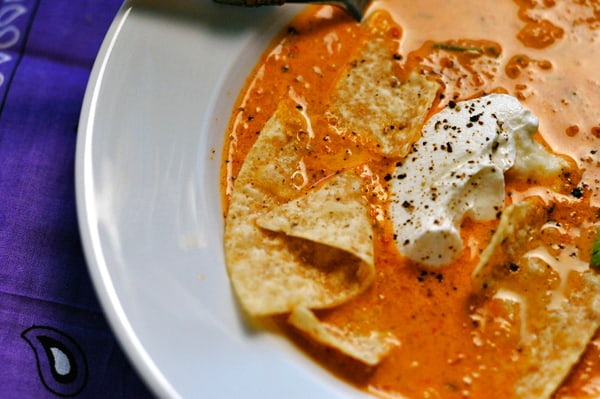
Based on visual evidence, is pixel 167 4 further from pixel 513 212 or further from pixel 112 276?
pixel 513 212

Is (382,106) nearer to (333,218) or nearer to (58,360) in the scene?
(333,218)

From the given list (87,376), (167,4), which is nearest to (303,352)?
(87,376)

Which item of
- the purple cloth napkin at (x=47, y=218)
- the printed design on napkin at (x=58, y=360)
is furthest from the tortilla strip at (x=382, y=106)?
the printed design on napkin at (x=58, y=360)

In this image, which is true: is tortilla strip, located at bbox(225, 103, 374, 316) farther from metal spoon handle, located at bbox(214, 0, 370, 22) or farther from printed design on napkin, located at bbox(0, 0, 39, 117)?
printed design on napkin, located at bbox(0, 0, 39, 117)

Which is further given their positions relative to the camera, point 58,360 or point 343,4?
point 343,4

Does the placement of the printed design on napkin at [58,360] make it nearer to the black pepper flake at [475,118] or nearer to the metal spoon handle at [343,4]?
the metal spoon handle at [343,4]

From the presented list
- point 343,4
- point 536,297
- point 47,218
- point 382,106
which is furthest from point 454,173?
point 47,218

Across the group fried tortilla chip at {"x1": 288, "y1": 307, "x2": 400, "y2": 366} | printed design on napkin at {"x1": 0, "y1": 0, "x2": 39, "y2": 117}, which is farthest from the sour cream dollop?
printed design on napkin at {"x1": 0, "y1": 0, "x2": 39, "y2": 117}
